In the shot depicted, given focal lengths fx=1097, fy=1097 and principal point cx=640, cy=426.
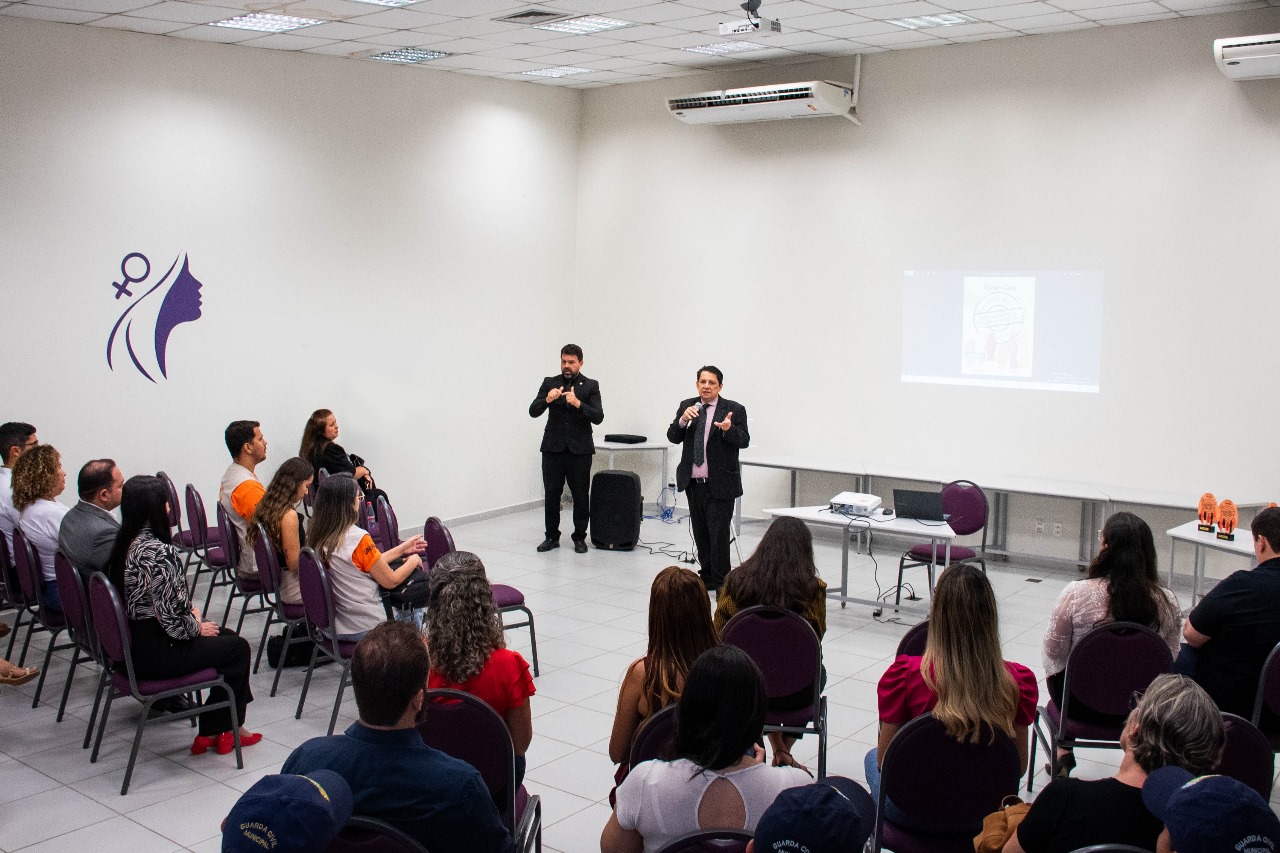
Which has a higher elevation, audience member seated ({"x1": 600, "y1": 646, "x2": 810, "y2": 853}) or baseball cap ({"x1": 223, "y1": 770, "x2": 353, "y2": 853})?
baseball cap ({"x1": 223, "y1": 770, "x2": 353, "y2": 853})

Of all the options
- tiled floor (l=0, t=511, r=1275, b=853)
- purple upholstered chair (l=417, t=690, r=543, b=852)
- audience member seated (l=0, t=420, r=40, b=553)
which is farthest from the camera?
audience member seated (l=0, t=420, r=40, b=553)

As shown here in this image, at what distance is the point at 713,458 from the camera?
7.45m

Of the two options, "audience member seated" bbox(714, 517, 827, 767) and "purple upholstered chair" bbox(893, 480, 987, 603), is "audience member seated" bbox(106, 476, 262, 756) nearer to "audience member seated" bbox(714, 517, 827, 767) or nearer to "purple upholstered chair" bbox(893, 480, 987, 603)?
"audience member seated" bbox(714, 517, 827, 767)

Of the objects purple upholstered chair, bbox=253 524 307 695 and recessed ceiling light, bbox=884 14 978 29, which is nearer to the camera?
purple upholstered chair, bbox=253 524 307 695

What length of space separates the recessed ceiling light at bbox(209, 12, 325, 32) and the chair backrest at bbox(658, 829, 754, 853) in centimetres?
642

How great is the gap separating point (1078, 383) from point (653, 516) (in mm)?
A: 4020

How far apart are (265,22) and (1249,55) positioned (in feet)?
20.8

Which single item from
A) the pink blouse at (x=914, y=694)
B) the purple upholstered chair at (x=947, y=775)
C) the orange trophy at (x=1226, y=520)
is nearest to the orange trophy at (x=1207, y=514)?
the orange trophy at (x=1226, y=520)

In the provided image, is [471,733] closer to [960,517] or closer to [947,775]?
[947,775]

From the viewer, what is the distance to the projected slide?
326 inches

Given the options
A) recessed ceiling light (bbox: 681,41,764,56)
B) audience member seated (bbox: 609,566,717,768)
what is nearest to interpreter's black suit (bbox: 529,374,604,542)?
recessed ceiling light (bbox: 681,41,764,56)

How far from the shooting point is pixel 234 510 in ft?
19.6

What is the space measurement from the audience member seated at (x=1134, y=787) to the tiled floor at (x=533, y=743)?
1.98m

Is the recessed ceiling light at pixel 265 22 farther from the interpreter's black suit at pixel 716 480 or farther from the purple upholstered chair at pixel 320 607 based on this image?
the purple upholstered chair at pixel 320 607
